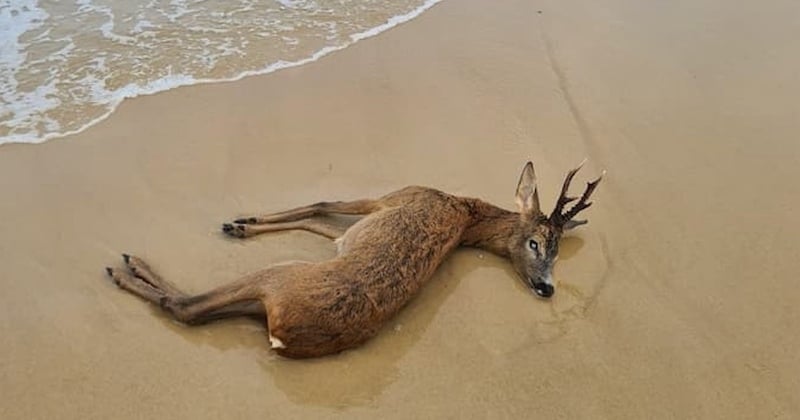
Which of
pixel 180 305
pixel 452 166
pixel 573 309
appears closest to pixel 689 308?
pixel 573 309

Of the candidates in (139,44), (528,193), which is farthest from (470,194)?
(139,44)

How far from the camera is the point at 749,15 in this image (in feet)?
24.1

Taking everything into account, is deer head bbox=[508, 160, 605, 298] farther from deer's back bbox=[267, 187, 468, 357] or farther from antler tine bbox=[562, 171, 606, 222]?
deer's back bbox=[267, 187, 468, 357]

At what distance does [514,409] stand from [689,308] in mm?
1237

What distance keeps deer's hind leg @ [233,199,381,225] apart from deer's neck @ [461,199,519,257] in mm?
540

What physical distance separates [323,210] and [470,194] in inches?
37.8

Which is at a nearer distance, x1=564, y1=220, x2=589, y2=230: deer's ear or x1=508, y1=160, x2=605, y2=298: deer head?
x1=508, y1=160, x2=605, y2=298: deer head

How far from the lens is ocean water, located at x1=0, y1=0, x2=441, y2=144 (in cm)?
559

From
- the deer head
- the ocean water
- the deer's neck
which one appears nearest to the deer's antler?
the deer head

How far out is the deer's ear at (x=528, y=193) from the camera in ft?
15.8

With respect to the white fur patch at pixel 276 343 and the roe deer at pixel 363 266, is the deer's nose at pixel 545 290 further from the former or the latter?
the white fur patch at pixel 276 343

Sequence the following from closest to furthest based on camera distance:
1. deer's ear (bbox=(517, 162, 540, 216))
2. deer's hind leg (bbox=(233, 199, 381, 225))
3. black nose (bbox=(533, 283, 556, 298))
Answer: black nose (bbox=(533, 283, 556, 298)) < deer's hind leg (bbox=(233, 199, 381, 225)) < deer's ear (bbox=(517, 162, 540, 216))

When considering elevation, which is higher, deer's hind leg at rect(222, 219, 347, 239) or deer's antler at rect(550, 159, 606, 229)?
deer's antler at rect(550, 159, 606, 229)

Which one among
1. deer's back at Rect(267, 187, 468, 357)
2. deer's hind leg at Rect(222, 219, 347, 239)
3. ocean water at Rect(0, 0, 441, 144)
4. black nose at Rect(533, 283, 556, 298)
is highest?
ocean water at Rect(0, 0, 441, 144)
